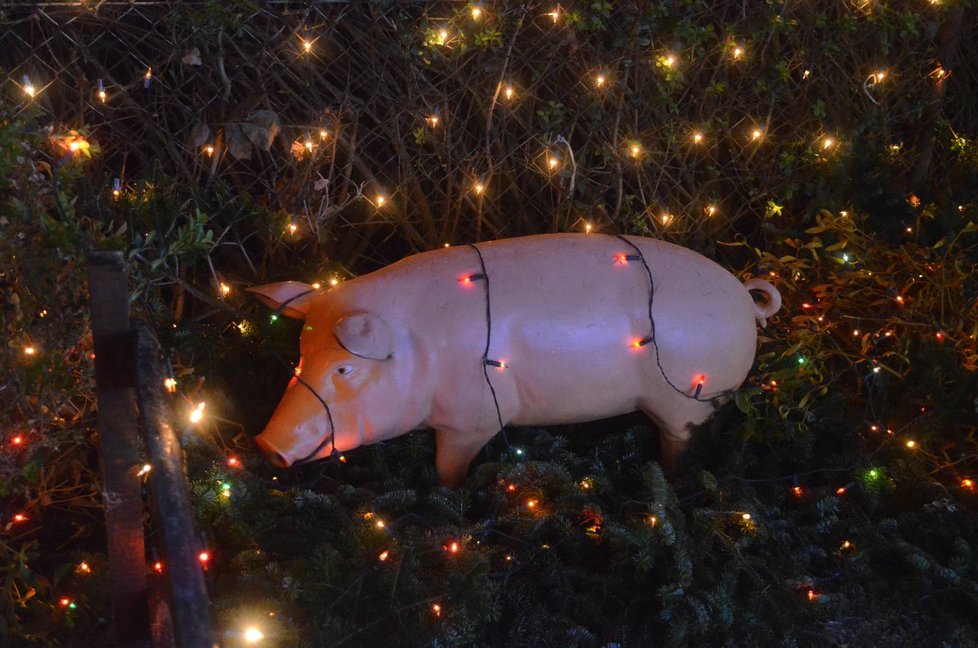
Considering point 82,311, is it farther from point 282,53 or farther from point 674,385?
point 674,385

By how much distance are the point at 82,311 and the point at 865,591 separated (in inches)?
88.3

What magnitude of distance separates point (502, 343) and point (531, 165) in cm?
121

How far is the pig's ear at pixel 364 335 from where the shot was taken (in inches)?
82.6

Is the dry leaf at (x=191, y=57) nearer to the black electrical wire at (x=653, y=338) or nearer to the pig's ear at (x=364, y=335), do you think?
the pig's ear at (x=364, y=335)

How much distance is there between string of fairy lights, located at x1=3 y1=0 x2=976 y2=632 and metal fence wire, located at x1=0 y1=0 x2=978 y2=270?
1cm

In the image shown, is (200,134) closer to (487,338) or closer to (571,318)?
(487,338)

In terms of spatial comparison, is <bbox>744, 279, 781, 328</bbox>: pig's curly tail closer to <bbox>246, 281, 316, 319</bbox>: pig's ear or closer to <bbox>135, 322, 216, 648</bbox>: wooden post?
<bbox>246, 281, 316, 319</bbox>: pig's ear

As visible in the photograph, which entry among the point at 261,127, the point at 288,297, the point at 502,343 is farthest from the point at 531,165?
the point at 288,297

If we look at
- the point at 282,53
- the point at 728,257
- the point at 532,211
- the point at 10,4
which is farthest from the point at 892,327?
the point at 10,4

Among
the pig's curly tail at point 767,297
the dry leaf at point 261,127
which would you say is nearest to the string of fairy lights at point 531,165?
the dry leaf at point 261,127

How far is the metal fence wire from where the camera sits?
2738mm

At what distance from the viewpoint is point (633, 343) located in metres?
2.31

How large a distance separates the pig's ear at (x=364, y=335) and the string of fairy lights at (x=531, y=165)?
295 millimetres

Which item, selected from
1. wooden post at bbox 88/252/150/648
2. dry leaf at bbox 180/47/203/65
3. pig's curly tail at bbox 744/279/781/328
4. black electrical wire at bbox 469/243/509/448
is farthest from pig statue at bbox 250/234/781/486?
dry leaf at bbox 180/47/203/65
